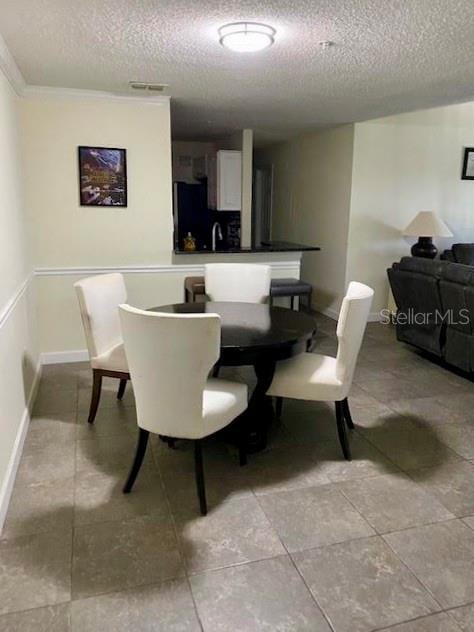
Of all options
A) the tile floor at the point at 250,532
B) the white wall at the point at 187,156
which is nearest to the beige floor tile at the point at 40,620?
the tile floor at the point at 250,532

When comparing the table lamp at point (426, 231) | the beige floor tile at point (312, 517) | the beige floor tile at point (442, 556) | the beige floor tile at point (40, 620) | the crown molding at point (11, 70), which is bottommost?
the beige floor tile at point (40, 620)

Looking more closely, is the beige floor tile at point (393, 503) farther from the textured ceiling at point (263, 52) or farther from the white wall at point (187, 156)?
the white wall at point (187, 156)

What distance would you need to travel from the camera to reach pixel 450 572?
1822mm

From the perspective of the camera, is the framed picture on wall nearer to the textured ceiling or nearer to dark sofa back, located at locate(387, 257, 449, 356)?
the textured ceiling

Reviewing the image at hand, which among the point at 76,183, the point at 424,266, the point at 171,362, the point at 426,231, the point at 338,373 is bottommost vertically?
the point at 338,373

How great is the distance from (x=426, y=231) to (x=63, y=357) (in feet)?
12.7

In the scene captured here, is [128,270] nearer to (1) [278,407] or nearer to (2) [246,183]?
(1) [278,407]

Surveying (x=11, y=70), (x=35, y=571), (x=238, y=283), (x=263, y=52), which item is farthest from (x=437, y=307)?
(x=11, y=70)

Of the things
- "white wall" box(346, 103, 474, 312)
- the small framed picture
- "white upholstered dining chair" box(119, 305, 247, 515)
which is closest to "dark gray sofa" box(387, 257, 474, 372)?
"white wall" box(346, 103, 474, 312)

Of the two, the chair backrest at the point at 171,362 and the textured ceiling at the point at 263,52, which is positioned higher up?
the textured ceiling at the point at 263,52

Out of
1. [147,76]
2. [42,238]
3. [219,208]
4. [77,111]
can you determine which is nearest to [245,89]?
[147,76]

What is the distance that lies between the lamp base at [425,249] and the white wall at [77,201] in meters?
2.80

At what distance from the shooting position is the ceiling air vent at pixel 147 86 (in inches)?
137

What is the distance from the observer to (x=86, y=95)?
3.78m
